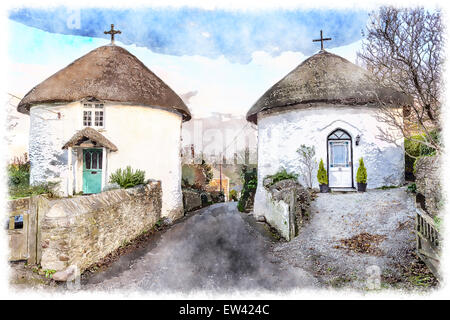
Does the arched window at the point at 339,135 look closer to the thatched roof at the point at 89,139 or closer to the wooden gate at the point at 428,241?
the wooden gate at the point at 428,241

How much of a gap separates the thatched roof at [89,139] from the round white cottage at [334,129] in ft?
21.7

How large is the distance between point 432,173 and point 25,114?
15.3 meters

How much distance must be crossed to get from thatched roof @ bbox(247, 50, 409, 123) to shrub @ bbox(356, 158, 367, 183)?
2422 mm

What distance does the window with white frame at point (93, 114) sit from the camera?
10.6 meters

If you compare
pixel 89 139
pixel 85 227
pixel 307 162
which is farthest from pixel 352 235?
pixel 89 139

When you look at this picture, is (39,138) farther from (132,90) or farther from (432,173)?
(432,173)

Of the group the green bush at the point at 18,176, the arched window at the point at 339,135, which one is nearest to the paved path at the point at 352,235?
the arched window at the point at 339,135

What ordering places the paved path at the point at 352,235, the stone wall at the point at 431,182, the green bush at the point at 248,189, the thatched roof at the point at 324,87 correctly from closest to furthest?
the paved path at the point at 352,235, the stone wall at the point at 431,182, the thatched roof at the point at 324,87, the green bush at the point at 248,189

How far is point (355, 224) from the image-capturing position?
7488 millimetres

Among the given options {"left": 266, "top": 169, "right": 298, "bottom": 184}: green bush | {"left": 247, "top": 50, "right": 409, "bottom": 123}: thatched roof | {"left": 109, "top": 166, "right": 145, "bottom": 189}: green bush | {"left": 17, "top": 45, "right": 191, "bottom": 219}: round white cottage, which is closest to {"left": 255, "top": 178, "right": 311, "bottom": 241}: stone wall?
{"left": 266, "top": 169, "right": 298, "bottom": 184}: green bush

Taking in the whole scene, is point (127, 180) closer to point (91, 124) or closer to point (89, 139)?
point (89, 139)

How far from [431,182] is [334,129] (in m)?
4.80
